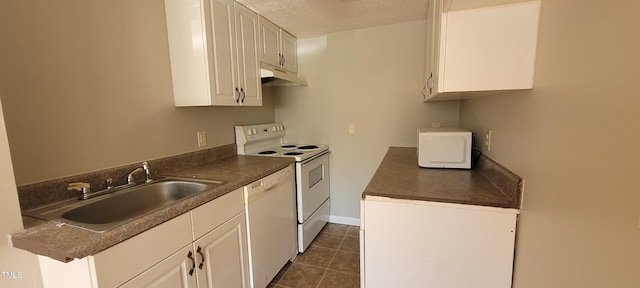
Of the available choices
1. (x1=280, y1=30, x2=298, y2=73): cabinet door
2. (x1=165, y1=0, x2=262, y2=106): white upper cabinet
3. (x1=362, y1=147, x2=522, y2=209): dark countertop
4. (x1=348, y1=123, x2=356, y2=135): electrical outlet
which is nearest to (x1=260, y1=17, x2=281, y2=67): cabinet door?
(x1=280, y1=30, x2=298, y2=73): cabinet door

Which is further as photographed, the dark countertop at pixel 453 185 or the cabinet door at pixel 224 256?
the cabinet door at pixel 224 256

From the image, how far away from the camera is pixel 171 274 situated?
3.50ft

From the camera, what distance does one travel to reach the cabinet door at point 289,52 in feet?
8.21

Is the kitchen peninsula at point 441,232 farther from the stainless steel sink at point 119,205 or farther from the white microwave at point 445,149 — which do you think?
the stainless steel sink at point 119,205

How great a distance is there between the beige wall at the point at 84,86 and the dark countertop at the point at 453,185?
4.60 ft

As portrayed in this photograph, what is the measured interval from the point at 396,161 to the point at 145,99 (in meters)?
1.76

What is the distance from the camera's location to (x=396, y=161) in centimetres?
190

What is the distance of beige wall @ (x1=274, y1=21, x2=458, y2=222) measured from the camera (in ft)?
8.07

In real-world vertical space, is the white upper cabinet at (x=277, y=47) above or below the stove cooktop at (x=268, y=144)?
above

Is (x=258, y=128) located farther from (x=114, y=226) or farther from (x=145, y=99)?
→ (x=114, y=226)

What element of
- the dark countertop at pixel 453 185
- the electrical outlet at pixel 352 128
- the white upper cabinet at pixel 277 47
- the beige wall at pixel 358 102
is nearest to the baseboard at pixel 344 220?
the beige wall at pixel 358 102

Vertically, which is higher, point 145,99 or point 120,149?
point 145,99

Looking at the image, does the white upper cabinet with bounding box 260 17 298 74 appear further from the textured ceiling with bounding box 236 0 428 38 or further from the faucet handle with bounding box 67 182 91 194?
the faucet handle with bounding box 67 182 91 194

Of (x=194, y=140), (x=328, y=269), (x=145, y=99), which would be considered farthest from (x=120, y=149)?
(x=328, y=269)
